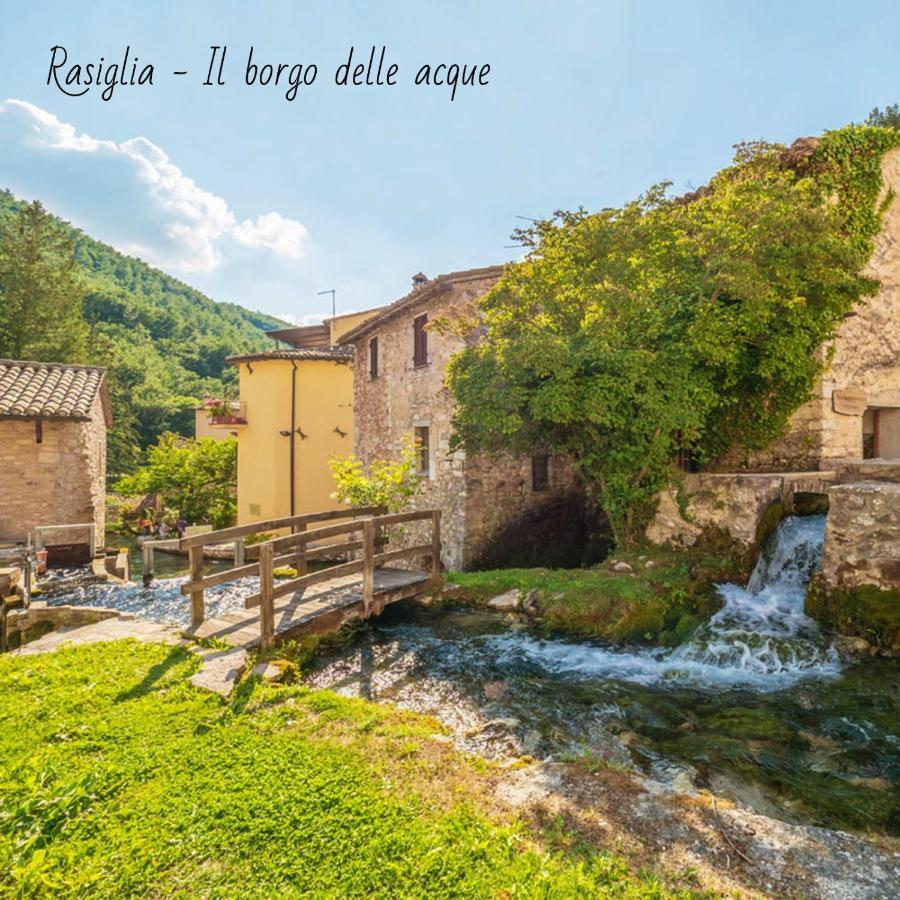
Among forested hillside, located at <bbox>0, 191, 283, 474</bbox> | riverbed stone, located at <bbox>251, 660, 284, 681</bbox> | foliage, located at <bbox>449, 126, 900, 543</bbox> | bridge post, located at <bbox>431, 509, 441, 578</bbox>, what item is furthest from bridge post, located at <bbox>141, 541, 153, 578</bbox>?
forested hillside, located at <bbox>0, 191, 283, 474</bbox>

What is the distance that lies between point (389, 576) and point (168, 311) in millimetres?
67764

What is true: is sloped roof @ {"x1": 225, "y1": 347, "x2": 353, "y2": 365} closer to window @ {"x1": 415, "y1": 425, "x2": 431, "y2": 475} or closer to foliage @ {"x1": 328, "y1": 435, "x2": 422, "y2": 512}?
window @ {"x1": 415, "y1": 425, "x2": 431, "y2": 475}

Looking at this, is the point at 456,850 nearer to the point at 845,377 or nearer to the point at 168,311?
the point at 845,377

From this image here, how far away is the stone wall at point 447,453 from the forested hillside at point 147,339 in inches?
951

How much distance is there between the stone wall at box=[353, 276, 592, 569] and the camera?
1274cm

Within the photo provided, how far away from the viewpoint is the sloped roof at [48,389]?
1173cm

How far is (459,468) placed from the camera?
12758mm

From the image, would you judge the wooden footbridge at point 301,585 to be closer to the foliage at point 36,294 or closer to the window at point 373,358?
the window at point 373,358

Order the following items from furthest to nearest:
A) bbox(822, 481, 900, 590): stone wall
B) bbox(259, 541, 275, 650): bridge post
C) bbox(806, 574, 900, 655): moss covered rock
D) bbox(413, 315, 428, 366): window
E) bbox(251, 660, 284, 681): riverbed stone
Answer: bbox(413, 315, 428, 366): window → bbox(822, 481, 900, 590): stone wall → bbox(806, 574, 900, 655): moss covered rock → bbox(259, 541, 275, 650): bridge post → bbox(251, 660, 284, 681): riverbed stone

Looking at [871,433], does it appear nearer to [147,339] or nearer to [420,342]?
[420,342]

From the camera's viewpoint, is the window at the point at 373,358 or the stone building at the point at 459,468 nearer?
the stone building at the point at 459,468

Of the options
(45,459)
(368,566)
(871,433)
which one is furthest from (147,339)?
(871,433)

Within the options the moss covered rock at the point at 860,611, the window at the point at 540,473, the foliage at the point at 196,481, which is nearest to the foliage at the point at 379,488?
the window at the point at 540,473

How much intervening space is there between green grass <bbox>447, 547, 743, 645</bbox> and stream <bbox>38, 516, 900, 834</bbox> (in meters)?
0.34
